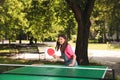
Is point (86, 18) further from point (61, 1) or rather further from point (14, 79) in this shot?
point (14, 79)

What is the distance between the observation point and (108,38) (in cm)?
6831

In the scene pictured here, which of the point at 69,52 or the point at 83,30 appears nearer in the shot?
the point at 69,52

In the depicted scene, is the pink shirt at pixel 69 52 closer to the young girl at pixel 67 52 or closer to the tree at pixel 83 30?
the young girl at pixel 67 52

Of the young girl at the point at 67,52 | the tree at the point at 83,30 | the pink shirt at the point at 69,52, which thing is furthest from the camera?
the tree at the point at 83,30

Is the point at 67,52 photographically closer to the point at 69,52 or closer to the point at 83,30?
the point at 69,52

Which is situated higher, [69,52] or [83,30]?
[83,30]

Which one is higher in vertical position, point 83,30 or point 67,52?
point 83,30

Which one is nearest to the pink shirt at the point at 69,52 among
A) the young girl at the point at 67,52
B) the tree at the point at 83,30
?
the young girl at the point at 67,52

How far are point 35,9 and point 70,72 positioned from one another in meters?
13.0

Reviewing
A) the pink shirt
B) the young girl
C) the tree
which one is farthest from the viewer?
the tree

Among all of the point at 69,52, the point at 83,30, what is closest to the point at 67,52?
the point at 69,52

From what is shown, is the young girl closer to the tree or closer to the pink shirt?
the pink shirt

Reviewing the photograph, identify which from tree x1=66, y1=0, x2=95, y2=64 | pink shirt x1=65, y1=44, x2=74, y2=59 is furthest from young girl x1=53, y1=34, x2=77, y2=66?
tree x1=66, y1=0, x2=95, y2=64

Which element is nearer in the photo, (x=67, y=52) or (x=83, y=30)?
(x=67, y=52)
